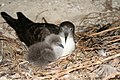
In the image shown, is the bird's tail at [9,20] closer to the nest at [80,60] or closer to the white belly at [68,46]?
the nest at [80,60]

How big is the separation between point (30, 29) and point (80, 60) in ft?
2.26

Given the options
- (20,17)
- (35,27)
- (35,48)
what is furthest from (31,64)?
(20,17)

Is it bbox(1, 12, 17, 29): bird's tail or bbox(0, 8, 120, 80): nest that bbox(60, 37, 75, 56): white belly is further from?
bbox(1, 12, 17, 29): bird's tail

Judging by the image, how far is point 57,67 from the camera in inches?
192

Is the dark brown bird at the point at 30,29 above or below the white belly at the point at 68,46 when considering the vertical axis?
above

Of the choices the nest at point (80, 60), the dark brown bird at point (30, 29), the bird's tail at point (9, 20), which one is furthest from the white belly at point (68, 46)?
the bird's tail at point (9, 20)

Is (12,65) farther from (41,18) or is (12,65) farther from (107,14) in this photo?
(107,14)

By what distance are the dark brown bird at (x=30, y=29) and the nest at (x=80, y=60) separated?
124 millimetres

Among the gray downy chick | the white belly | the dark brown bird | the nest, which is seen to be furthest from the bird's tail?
the white belly

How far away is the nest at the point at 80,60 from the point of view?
4.79 metres

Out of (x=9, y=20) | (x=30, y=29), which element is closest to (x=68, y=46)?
(x=30, y=29)

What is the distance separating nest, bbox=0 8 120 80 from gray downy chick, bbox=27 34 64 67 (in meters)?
0.06

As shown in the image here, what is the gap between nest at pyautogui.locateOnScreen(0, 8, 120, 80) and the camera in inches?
189

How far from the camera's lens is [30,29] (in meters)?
5.22
